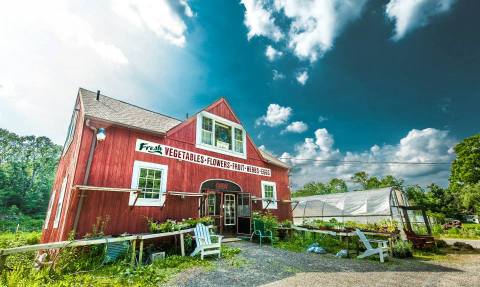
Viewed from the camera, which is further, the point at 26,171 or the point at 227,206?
the point at 26,171

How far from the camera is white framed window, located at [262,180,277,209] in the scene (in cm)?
1329

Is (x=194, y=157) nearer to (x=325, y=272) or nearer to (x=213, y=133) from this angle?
(x=213, y=133)

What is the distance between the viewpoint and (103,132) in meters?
7.66

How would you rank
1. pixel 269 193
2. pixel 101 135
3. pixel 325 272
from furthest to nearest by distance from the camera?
pixel 269 193
pixel 101 135
pixel 325 272

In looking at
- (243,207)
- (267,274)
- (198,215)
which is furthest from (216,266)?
(243,207)

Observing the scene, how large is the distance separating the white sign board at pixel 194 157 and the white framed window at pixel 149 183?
58 centimetres

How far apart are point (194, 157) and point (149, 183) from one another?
2462 millimetres

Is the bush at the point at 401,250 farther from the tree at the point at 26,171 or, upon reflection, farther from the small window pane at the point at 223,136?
the tree at the point at 26,171

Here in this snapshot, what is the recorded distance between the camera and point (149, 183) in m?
8.80

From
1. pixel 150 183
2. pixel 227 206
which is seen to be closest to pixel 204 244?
pixel 150 183

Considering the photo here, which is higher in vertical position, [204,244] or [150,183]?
[150,183]

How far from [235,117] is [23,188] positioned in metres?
37.0

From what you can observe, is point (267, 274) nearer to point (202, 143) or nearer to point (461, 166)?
point (202, 143)

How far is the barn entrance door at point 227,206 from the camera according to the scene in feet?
35.2
